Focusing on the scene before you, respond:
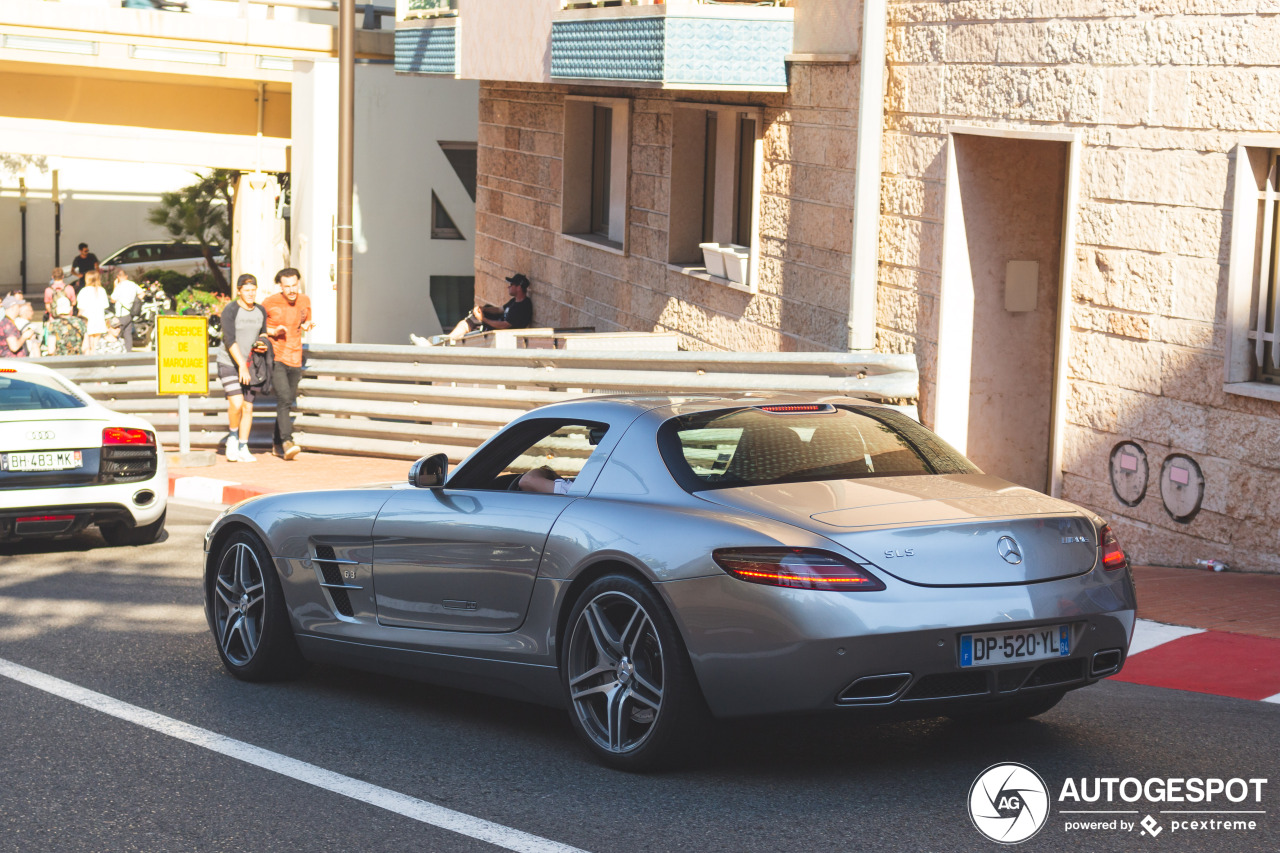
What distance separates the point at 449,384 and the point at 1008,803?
35.2ft

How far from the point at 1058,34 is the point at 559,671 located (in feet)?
21.8

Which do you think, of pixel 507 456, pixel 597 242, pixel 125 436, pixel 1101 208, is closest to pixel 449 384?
pixel 597 242

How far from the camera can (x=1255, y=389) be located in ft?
29.9

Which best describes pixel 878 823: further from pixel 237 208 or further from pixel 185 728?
pixel 237 208

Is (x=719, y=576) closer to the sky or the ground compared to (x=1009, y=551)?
closer to the ground

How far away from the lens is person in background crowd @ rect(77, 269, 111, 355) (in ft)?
80.4

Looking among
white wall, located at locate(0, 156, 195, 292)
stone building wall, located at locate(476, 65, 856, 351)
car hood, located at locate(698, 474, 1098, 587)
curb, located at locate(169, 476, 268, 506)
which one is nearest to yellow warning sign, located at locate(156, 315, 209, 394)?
curb, located at locate(169, 476, 268, 506)

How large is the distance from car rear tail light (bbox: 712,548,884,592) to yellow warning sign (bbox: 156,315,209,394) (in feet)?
36.4

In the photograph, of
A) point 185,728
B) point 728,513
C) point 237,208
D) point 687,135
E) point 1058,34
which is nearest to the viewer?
point 728,513

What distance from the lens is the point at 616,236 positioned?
18.3m

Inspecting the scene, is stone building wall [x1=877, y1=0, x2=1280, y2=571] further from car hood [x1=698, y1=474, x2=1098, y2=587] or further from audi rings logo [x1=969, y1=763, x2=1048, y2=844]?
audi rings logo [x1=969, y1=763, x2=1048, y2=844]

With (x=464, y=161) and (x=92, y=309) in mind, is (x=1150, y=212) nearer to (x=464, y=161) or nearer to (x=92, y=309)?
(x=92, y=309)

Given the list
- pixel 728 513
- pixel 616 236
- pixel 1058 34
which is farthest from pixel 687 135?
pixel 728 513

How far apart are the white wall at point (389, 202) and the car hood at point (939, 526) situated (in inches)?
833
